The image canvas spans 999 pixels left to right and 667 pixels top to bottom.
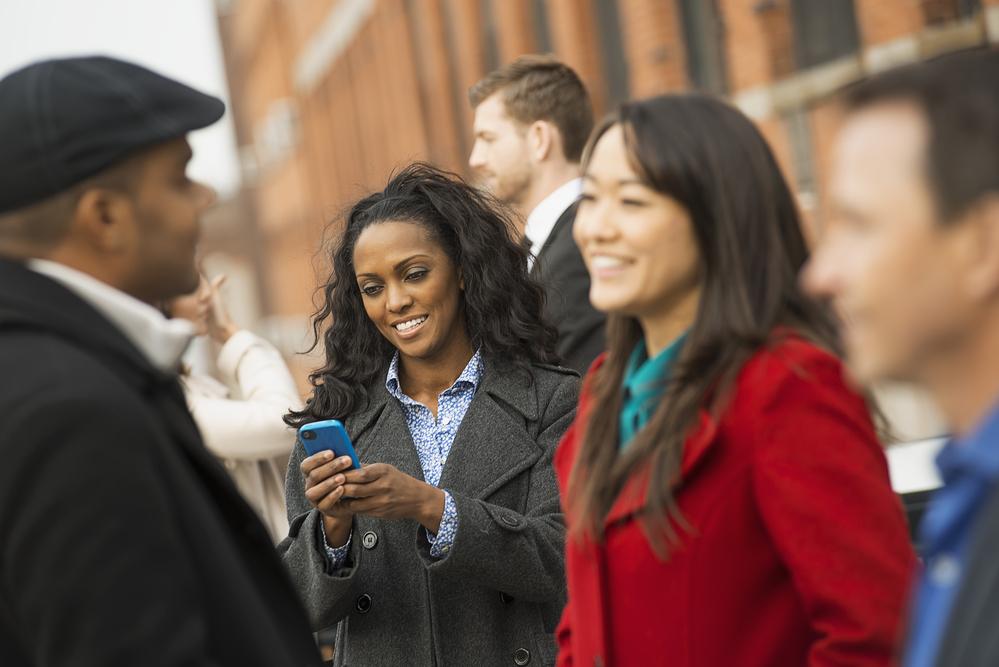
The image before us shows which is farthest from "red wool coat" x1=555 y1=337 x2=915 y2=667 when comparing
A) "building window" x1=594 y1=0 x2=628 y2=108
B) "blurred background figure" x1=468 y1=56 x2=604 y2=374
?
"building window" x1=594 y1=0 x2=628 y2=108

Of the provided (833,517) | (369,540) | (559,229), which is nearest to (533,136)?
(559,229)

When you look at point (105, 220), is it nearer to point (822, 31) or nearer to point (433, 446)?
point (433, 446)

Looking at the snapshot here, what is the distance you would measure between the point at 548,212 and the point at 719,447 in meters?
3.05

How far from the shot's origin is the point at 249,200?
216 feet

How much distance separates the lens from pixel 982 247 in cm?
171

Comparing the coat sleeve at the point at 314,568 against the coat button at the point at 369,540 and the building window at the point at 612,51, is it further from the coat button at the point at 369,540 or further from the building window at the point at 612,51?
the building window at the point at 612,51

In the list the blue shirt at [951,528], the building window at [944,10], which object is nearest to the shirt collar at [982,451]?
the blue shirt at [951,528]

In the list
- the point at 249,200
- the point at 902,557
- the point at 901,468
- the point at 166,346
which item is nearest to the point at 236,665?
the point at 166,346

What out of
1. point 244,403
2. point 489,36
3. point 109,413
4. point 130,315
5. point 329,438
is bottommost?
point 244,403

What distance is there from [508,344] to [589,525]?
1.31 metres

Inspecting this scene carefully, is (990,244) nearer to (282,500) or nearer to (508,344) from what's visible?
(508,344)

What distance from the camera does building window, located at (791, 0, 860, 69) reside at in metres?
12.0

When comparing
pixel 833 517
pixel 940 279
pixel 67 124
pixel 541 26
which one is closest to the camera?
pixel 940 279

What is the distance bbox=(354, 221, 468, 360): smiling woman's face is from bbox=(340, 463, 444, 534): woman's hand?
482mm
